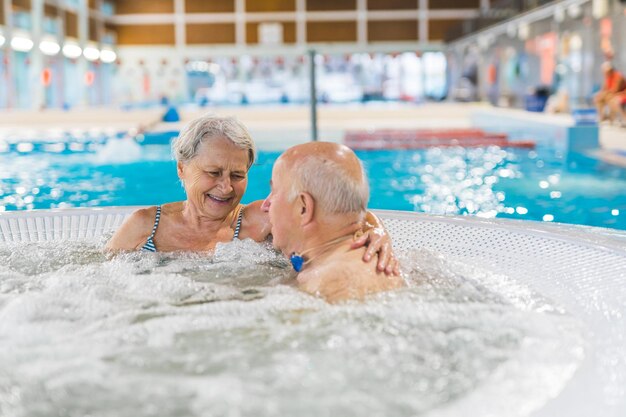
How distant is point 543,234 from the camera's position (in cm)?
290

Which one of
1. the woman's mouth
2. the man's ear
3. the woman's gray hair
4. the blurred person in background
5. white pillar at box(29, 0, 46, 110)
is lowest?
the woman's mouth

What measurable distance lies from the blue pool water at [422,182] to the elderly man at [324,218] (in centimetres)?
343

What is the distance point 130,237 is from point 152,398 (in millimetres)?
1340

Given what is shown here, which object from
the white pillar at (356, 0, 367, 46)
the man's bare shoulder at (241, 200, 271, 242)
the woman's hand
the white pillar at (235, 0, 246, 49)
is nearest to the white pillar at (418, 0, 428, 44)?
the white pillar at (356, 0, 367, 46)

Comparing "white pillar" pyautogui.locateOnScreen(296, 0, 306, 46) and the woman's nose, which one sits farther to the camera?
"white pillar" pyautogui.locateOnScreen(296, 0, 306, 46)

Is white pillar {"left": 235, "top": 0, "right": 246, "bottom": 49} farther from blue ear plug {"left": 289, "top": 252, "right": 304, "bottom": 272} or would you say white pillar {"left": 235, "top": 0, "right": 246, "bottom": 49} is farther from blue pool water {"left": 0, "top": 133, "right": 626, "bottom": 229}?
blue ear plug {"left": 289, "top": 252, "right": 304, "bottom": 272}

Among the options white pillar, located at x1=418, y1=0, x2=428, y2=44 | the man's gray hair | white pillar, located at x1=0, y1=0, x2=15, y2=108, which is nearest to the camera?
the man's gray hair

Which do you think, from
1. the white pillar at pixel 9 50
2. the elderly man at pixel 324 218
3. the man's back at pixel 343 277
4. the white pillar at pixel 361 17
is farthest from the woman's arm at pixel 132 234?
the white pillar at pixel 361 17

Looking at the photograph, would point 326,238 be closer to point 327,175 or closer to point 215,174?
point 327,175

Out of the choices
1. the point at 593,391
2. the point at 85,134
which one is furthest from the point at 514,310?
the point at 85,134

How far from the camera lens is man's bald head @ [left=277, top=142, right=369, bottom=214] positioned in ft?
6.58

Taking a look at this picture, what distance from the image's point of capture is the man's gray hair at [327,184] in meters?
2.00

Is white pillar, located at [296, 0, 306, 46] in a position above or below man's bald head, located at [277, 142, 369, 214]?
above

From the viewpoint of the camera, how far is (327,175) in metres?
2.00
